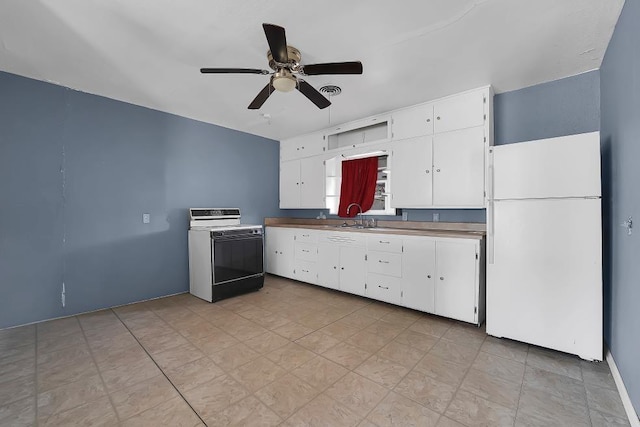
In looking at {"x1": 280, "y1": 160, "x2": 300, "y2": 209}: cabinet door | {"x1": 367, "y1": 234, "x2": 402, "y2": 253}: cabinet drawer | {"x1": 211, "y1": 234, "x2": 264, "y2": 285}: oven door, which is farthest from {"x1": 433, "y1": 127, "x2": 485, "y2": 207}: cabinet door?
{"x1": 211, "y1": 234, "x2": 264, "y2": 285}: oven door

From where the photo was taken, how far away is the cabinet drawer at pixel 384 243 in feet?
11.1

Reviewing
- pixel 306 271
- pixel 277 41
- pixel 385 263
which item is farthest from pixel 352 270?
pixel 277 41

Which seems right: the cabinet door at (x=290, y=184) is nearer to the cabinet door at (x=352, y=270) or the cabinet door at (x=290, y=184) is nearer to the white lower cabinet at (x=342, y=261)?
the white lower cabinet at (x=342, y=261)

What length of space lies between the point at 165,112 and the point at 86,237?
1945 millimetres

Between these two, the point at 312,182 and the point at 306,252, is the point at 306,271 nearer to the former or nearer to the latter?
the point at 306,252

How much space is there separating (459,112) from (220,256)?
3.52 metres

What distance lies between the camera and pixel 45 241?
10.0ft

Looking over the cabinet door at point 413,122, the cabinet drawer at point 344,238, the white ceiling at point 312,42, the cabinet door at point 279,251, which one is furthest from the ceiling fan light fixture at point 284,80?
the cabinet door at point 279,251

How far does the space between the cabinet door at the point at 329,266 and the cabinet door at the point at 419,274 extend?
104cm

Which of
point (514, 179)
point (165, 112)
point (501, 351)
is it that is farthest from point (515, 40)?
point (165, 112)

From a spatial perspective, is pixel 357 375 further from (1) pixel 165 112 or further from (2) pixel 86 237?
(1) pixel 165 112

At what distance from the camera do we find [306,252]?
446cm

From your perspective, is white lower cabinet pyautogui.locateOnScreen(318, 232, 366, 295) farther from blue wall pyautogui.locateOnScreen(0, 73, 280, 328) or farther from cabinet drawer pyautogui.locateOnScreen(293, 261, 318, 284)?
blue wall pyautogui.locateOnScreen(0, 73, 280, 328)

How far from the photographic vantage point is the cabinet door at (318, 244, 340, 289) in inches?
159
